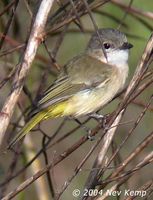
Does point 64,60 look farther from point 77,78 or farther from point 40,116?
point 40,116

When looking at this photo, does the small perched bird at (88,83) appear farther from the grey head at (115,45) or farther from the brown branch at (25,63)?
the brown branch at (25,63)

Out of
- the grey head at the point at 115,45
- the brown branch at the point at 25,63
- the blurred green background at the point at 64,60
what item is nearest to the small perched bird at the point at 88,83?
the grey head at the point at 115,45

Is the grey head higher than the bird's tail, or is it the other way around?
the grey head

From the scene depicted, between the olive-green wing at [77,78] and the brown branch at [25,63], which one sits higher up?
the olive-green wing at [77,78]

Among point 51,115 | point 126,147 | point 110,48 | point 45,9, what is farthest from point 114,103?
point 45,9

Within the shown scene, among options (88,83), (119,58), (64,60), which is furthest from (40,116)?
(64,60)

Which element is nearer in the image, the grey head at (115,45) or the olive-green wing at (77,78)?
the olive-green wing at (77,78)

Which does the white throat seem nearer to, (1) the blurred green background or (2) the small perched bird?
(2) the small perched bird

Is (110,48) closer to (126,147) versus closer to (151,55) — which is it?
(126,147)

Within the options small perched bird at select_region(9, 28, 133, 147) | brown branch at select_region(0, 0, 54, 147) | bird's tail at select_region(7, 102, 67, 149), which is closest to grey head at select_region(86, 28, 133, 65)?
small perched bird at select_region(9, 28, 133, 147)

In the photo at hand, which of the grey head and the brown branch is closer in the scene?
the brown branch
